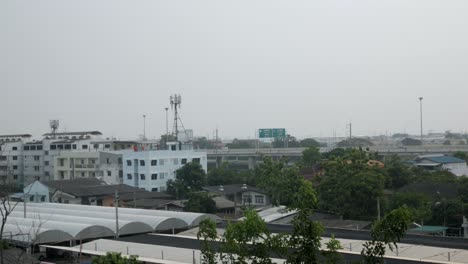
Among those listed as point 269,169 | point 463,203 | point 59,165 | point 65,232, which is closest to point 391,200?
point 463,203

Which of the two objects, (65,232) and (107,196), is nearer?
(65,232)

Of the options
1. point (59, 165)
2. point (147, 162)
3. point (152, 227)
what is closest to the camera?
point (152, 227)

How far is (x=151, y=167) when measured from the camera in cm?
3089

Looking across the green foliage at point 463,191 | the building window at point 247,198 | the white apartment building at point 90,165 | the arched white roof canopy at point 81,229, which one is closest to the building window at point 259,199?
the building window at point 247,198

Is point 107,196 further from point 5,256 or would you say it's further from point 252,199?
point 5,256

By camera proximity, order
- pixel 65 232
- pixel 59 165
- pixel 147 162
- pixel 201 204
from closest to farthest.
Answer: pixel 65 232 < pixel 201 204 < pixel 147 162 < pixel 59 165

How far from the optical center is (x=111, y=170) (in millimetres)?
32969

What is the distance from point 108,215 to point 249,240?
14231 mm

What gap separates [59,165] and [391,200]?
77.4 ft

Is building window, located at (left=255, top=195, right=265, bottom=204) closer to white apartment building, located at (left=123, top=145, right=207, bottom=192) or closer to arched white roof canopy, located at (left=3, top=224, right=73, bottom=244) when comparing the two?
white apartment building, located at (left=123, top=145, right=207, bottom=192)

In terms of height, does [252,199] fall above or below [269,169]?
below

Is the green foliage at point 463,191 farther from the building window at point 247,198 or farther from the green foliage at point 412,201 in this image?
the building window at point 247,198

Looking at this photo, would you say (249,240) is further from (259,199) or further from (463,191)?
(259,199)

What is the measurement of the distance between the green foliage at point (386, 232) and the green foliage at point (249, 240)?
1.01m
